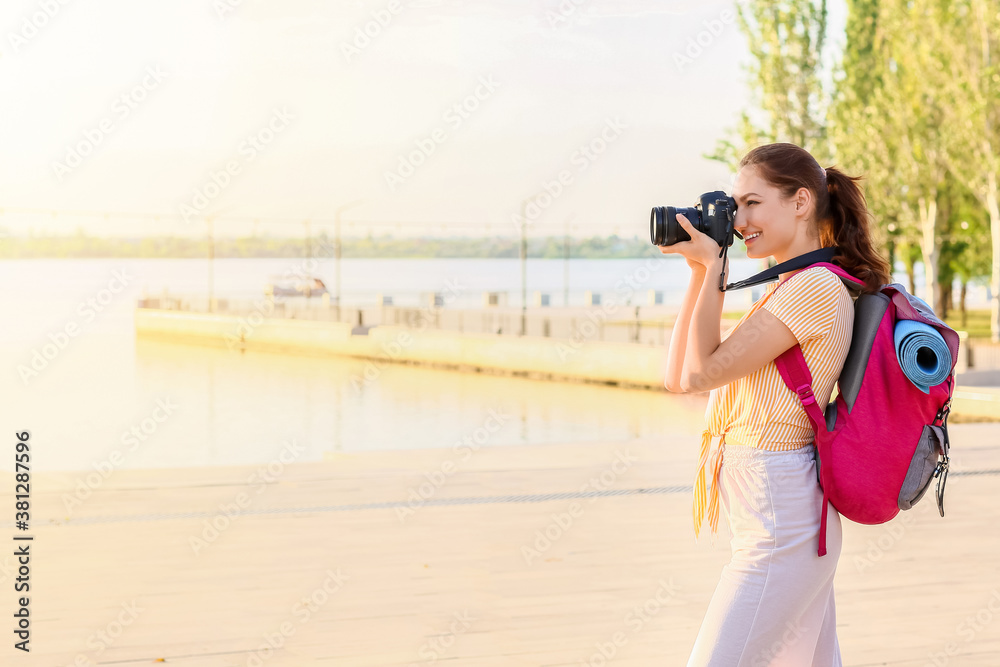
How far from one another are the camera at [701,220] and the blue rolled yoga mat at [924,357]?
435mm

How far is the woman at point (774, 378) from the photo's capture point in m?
2.41

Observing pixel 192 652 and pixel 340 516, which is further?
pixel 340 516

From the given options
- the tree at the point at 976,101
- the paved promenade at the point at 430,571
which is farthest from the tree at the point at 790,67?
the paved promenade at the point at 430,571

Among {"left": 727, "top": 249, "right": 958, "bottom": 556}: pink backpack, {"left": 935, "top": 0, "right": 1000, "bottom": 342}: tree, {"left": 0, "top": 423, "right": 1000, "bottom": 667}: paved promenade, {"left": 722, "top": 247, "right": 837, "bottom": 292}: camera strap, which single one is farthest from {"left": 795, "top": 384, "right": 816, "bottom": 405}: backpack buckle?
{"left": 935, "top": 0, "right": 1000, "bottom": 342}: tree

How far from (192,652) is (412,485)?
3.75m

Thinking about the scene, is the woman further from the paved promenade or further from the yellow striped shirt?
the paved promenade

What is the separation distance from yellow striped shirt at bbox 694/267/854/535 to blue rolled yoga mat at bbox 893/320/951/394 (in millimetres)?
132

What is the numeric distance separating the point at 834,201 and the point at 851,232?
9 centimetres

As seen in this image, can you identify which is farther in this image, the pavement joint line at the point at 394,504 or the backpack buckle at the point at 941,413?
the pavement joint line at the point at 394,504

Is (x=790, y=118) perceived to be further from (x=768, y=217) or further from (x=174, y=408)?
(x=768, y=217)

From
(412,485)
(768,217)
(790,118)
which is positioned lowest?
A: (412,485)

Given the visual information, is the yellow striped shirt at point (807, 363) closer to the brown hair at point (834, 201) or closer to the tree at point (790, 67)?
the brown hair at point (834, 201)

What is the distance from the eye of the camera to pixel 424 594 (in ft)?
17.3

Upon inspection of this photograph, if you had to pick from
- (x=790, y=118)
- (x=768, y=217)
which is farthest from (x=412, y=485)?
(x=790, y=118)
